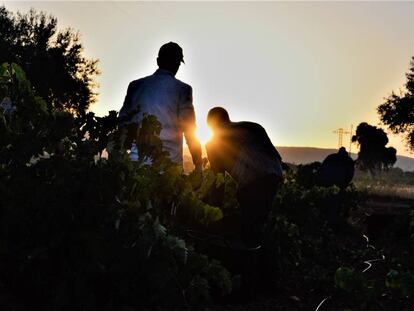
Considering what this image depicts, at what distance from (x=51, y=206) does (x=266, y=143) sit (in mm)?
4236

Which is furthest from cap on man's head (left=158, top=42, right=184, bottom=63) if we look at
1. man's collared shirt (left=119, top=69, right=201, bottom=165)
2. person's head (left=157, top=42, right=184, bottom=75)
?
man's collared shirt (left=119, top=69, right=201, bottom=165)

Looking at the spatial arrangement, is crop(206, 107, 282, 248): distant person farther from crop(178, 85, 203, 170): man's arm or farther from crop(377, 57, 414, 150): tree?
crop(377, 57, 414, 150): tree

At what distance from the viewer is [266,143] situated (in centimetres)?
654

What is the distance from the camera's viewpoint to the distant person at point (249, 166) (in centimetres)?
635

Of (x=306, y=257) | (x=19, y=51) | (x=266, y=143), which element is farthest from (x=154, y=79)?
(x=19, y=51)

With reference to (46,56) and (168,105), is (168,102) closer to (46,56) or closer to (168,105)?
(168,105)

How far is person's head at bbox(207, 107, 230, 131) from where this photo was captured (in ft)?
21.9

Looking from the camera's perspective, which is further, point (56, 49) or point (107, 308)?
point (56, 49)

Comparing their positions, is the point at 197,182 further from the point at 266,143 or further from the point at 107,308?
the point at 266,143

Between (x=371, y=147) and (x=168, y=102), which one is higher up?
(x=371, y=147)

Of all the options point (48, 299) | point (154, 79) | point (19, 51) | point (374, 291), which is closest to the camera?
point (48, 299)

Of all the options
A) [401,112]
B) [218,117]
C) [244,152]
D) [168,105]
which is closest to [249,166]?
[244,152]

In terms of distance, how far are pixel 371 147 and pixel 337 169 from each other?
62864 mm

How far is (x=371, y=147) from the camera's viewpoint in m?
74.9
